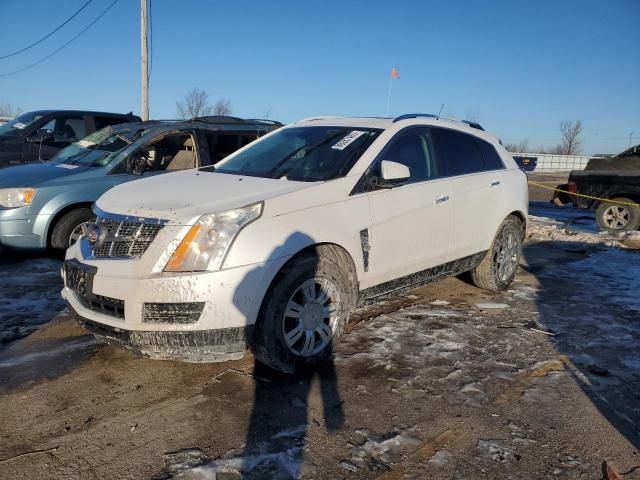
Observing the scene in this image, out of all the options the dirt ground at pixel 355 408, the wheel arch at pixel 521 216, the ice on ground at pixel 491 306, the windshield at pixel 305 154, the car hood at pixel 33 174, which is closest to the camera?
the dirt ground at pixel 355 408

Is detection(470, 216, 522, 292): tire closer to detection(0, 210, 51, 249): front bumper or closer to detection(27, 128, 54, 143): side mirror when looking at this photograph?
detection(0, 210, 51, 249): front bumper

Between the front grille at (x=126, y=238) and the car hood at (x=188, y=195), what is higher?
the car hood at (x=188, y=195)

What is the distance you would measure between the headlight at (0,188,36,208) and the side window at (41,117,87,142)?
363 centimetres

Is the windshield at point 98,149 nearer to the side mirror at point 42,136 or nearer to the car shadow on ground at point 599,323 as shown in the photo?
the side mirror at point 42,136

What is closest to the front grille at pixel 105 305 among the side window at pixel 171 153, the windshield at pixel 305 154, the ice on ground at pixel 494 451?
the windshield at pixel 305 154

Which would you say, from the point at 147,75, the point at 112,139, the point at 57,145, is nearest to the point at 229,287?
the point at 112,139

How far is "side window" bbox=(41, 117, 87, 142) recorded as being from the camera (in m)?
9.33

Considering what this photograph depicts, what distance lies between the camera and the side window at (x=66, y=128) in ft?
30.6

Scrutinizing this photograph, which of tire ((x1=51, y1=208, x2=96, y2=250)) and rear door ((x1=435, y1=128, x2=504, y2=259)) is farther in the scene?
tire ((x1=51, y1=208, x2=96, y2=250))

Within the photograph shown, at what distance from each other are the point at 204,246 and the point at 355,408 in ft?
4.34

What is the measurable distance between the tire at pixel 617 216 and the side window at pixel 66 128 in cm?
1054

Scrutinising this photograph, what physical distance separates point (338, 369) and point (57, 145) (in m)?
7.62

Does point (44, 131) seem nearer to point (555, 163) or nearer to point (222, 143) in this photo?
point (222, 143)

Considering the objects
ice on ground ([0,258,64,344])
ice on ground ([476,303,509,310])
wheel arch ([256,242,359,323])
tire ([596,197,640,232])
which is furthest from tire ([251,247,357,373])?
tire ([596,197,640,232])
